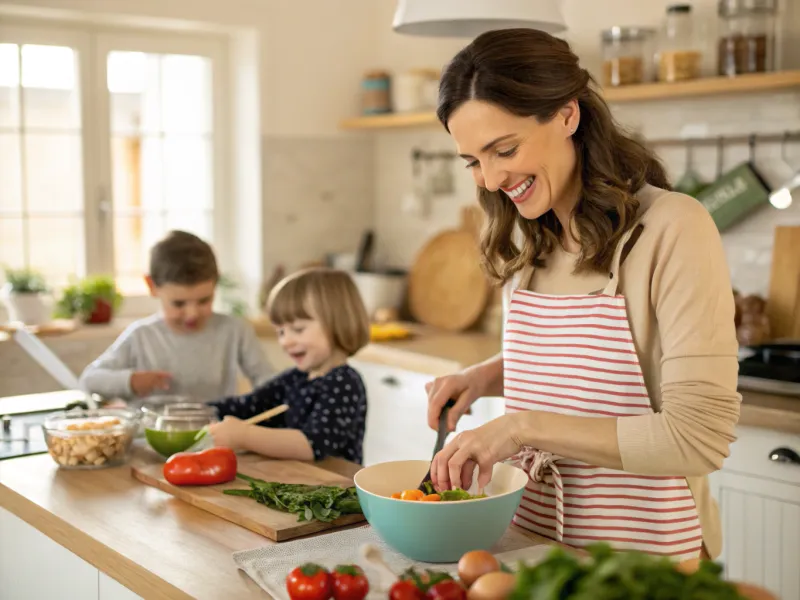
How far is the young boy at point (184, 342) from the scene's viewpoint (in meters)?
2.60

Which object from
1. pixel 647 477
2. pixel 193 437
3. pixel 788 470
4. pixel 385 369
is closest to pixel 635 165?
pixel 647 477

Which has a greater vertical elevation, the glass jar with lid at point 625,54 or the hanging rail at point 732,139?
the glass jar with lid at point 625,54

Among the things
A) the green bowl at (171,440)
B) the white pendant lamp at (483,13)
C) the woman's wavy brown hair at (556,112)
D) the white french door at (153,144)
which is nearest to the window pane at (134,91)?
the white french door at (153,144)

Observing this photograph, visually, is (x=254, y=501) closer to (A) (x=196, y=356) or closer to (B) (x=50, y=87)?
(A) (x=196, y=356)

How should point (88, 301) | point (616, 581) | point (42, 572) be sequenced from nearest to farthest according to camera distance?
point (616, 581) → point (42, 572) → point (88, 301)

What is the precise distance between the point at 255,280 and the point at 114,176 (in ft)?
2.33

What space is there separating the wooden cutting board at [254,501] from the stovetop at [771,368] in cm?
123

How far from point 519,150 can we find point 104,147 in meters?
2.88

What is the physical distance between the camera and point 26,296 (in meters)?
3.70

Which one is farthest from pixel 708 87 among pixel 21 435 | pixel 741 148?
pixel 21 435

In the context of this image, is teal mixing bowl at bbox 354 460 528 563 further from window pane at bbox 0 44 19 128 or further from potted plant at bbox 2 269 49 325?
window pane at bbox 0 44 19 128

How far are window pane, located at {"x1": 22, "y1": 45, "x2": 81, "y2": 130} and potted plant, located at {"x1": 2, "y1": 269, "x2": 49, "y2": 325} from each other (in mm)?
613

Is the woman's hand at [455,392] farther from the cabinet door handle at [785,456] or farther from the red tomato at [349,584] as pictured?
the cabinet door handle at [785,456]

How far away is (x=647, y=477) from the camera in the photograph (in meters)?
1.60
